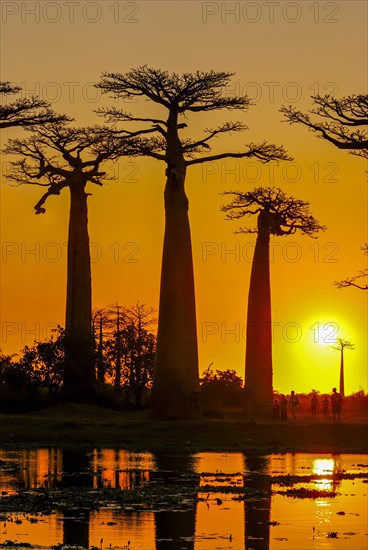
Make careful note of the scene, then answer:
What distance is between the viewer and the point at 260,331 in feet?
224

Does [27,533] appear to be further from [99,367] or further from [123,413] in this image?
[99,367]

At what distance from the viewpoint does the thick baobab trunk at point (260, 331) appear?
68.1m

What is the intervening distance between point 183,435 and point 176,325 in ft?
25.1

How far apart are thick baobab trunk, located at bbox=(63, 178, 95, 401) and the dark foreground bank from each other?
842 cm

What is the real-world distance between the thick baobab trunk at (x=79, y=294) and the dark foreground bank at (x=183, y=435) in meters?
8.42

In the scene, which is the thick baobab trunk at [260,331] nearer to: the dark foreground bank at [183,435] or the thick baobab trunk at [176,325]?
the thick baobab trunk at [176,325]

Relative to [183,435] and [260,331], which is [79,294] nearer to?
[260,331]

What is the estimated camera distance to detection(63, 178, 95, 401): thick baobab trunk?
222ft

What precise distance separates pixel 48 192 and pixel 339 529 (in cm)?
4264

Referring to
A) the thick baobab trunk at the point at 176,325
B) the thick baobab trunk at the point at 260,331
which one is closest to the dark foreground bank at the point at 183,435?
the thick baobab trunk at the point at 176,325

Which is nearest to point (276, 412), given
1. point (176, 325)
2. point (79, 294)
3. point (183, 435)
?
point (176, 325)

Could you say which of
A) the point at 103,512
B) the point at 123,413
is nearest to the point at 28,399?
the point at 123,413

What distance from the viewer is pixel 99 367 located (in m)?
77.6

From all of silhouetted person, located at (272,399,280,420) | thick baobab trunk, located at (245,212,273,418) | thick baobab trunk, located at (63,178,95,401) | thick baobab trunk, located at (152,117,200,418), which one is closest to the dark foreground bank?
thick baobab trunk, located at (152,117,200,418)
